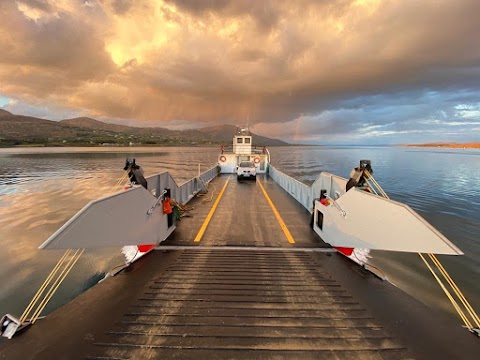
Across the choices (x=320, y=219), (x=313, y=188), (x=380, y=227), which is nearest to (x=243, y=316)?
(x=380, y=227)

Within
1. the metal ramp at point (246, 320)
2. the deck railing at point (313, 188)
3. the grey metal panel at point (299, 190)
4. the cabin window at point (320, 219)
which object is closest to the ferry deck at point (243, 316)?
the metal ramp at point (246, 320)

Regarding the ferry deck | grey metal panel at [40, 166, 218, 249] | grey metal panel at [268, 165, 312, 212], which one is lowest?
the ferry deck

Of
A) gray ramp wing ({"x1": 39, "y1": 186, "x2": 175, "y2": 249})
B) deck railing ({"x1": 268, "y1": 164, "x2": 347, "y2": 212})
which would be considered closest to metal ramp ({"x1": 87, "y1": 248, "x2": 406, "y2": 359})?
gray ramp wing ({"x1": 39, "y1": 186, "x2": 175, "y2": 249})

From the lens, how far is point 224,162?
26094 mm

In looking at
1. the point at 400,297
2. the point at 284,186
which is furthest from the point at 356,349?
the point at 284,186

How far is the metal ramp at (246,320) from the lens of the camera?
3027mm

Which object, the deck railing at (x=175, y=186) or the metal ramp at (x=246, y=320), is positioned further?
the deck railing at (x=175, y=186)

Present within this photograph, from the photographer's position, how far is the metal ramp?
3.03 metres

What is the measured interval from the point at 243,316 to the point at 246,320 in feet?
0.30

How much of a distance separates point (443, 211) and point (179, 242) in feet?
60.3

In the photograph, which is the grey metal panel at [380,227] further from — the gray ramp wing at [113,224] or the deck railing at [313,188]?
the gray ramp wing at [113,224]

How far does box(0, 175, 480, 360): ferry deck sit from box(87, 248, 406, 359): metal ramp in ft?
0.05

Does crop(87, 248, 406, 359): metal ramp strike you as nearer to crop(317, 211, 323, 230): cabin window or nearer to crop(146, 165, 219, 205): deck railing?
crop(317, 211, 323, 230): cabin window

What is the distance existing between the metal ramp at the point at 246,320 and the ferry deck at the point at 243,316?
15 mm
